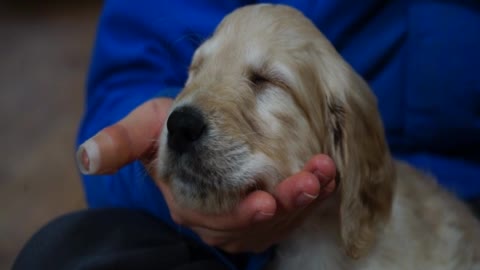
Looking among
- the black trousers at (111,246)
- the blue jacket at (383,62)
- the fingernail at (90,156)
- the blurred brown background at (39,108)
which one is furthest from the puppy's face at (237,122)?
the blurred brown background at (39,108)

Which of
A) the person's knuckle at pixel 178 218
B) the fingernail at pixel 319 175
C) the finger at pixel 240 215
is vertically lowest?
the person's knuckle at pixel 178 218

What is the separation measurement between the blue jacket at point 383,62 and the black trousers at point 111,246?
0.19m

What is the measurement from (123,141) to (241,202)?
0.86ft

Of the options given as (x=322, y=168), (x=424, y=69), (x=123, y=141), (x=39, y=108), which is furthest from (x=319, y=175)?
(x=39, y=108)

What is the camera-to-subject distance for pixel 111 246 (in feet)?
4.46

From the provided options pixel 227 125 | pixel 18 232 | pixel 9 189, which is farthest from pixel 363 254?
pixel 9 189

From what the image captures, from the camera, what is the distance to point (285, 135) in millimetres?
1240

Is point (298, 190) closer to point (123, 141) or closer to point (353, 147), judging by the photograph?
point (353, 147)

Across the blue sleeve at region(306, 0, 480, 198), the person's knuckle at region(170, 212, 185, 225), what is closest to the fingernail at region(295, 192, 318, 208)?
the person's knuckle at region(170, 212, 185, 225)

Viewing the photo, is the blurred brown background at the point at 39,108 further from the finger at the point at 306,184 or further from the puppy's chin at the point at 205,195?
the finger at the point at 306,184

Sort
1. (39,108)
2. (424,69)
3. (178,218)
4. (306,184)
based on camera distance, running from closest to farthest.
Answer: (306,184), (178,218), (424,69), (39,108)

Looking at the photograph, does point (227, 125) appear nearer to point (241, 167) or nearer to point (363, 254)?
point (241, 167)

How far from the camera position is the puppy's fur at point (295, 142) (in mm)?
1163

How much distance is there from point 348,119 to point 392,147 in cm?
67
